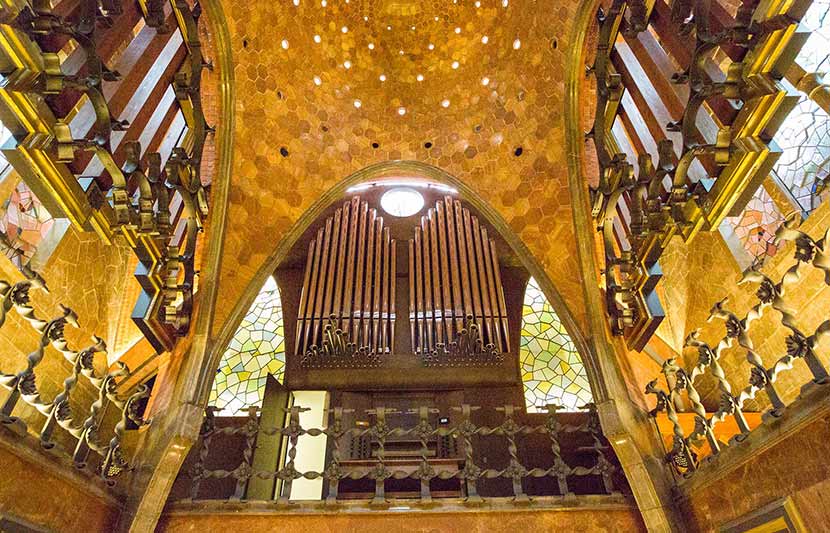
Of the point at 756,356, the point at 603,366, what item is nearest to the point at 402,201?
the point at 603,366

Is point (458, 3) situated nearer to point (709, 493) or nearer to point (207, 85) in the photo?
point (207, 85)

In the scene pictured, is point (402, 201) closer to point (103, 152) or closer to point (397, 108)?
point (397, 108)

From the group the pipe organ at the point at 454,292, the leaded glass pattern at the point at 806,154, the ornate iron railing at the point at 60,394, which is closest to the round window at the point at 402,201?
the pipe organ at the point at 454,292

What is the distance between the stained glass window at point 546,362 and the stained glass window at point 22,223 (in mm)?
6178

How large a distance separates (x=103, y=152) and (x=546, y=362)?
6516 millimetres

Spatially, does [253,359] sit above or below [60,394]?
above

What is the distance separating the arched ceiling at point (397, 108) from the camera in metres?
5.80

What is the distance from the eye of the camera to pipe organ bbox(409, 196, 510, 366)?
6.57m

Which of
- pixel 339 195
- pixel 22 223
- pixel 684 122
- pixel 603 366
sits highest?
pixel 339 195

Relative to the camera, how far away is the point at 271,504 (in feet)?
13.2

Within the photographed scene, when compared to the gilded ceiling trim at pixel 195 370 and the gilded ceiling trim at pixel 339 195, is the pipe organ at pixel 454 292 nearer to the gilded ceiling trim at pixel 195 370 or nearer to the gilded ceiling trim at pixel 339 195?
the gilded ceiling trim at pixel 339 195

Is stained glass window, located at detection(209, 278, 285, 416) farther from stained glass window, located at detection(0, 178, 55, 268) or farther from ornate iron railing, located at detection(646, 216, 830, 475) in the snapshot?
ornate iron railing, located at detection(646, 216, 830, 475)

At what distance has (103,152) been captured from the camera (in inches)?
129

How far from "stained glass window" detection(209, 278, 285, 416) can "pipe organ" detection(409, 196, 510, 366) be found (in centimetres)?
239
